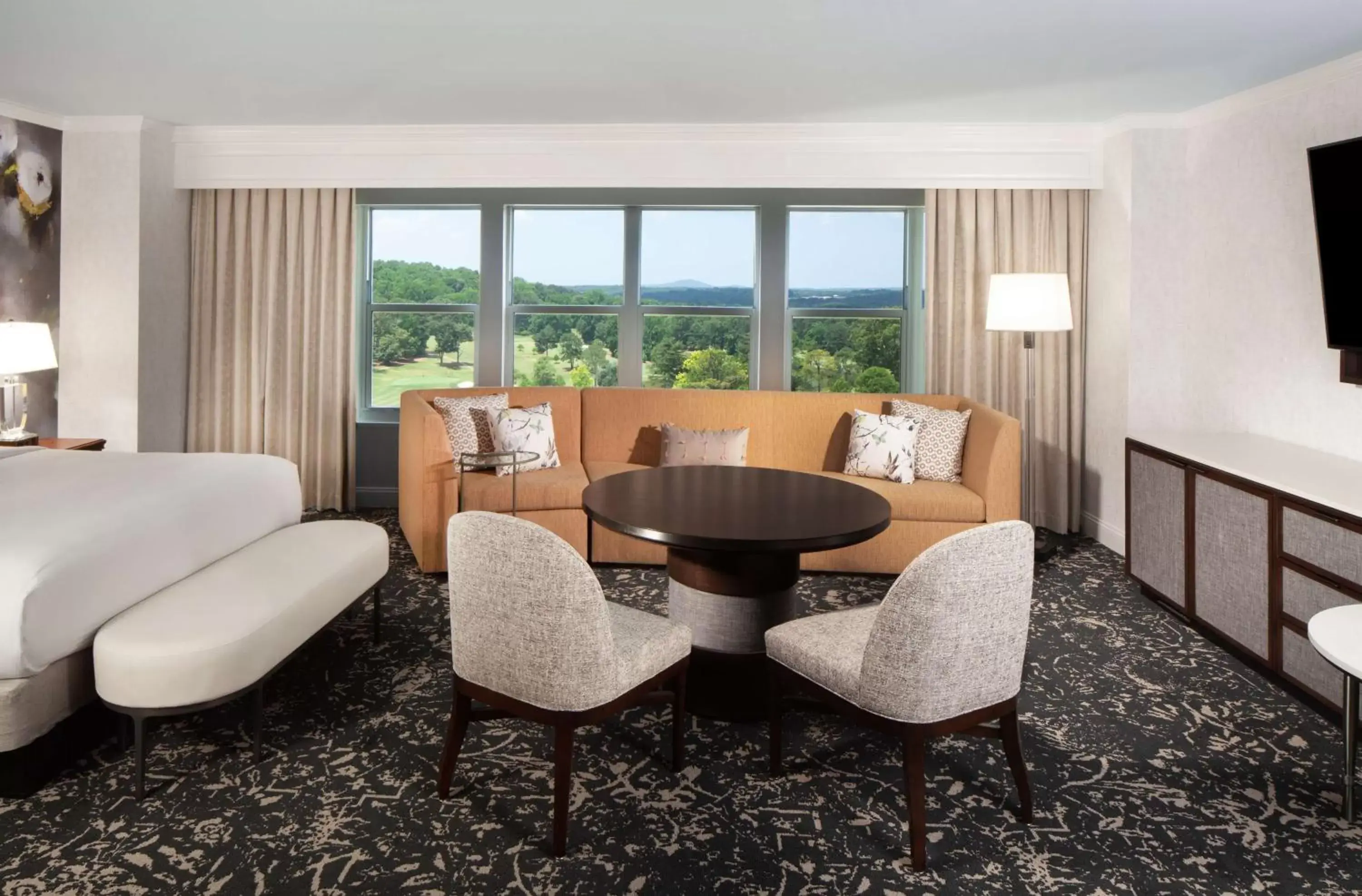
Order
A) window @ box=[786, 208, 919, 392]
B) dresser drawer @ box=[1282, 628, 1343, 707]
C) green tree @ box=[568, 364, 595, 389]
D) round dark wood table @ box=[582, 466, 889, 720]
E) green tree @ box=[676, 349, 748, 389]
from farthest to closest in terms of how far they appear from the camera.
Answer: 1. green tree @ box=[568, 364, 595, 389]
2. green tree @ box=[676, 349, 748, 389]
3. window @ box=[786, 208, 919, 392]
4. dresser drawer @ box=[1282, 628, 1343, 707]
5. round dark wood table @ box=[582, 466, 889, 720]

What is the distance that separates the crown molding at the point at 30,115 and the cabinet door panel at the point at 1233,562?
6431 mm

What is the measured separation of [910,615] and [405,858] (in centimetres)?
134

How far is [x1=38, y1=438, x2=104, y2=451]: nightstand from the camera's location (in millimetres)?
4652

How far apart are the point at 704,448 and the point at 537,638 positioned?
283 cm

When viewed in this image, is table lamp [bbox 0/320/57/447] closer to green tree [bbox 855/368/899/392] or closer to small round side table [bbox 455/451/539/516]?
small round side table [bbox 455/451/539/516]

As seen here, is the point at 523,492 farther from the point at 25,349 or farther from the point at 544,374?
the point at 25,349

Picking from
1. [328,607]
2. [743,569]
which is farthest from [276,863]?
[743,569]

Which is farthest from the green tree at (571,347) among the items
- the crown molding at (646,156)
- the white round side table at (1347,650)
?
the white round side table at (1347,650)

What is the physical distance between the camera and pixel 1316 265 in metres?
3.84

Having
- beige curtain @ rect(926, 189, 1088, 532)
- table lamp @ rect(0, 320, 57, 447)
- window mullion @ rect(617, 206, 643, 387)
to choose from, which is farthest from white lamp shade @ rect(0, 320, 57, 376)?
beige curtain @ rect(926, 189, 1088, 532)

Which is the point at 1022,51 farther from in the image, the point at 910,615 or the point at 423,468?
the point at 423,468

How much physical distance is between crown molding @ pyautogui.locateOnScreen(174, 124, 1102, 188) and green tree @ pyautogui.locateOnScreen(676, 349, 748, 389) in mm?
1162

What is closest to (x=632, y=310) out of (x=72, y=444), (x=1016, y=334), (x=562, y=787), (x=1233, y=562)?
(x=1016, y=334)

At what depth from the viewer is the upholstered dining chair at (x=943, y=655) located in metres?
1.98
